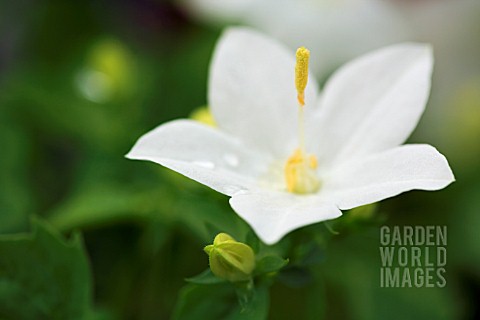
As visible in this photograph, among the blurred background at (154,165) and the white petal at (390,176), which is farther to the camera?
the blurred background at (154,165)

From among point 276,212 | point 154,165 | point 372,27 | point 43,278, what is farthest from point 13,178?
point 372,27

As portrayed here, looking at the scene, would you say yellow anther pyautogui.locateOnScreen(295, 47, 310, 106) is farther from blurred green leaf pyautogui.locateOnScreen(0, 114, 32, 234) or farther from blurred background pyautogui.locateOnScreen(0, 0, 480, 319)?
blurred green leaf pyautogui.locateOnScreen(0, 114, 32, 234)

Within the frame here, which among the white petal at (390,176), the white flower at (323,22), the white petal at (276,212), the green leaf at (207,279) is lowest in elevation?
the green leaf at (207,279)

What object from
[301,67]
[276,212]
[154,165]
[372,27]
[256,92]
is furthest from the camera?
[372,27]

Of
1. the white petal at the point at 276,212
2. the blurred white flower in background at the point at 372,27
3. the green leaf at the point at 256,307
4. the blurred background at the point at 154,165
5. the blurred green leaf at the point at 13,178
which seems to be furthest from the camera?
the blurred white flower in background at the point at 372,27

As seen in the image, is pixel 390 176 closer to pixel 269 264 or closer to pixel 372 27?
pixel 269 264

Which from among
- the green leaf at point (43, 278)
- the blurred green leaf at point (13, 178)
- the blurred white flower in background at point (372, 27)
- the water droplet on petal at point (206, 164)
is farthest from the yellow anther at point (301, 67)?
the blurred white flower in background at point (372, 27)

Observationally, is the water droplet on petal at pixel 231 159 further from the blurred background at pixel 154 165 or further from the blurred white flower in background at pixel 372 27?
the blurred white flower in background at pixel 372 27
